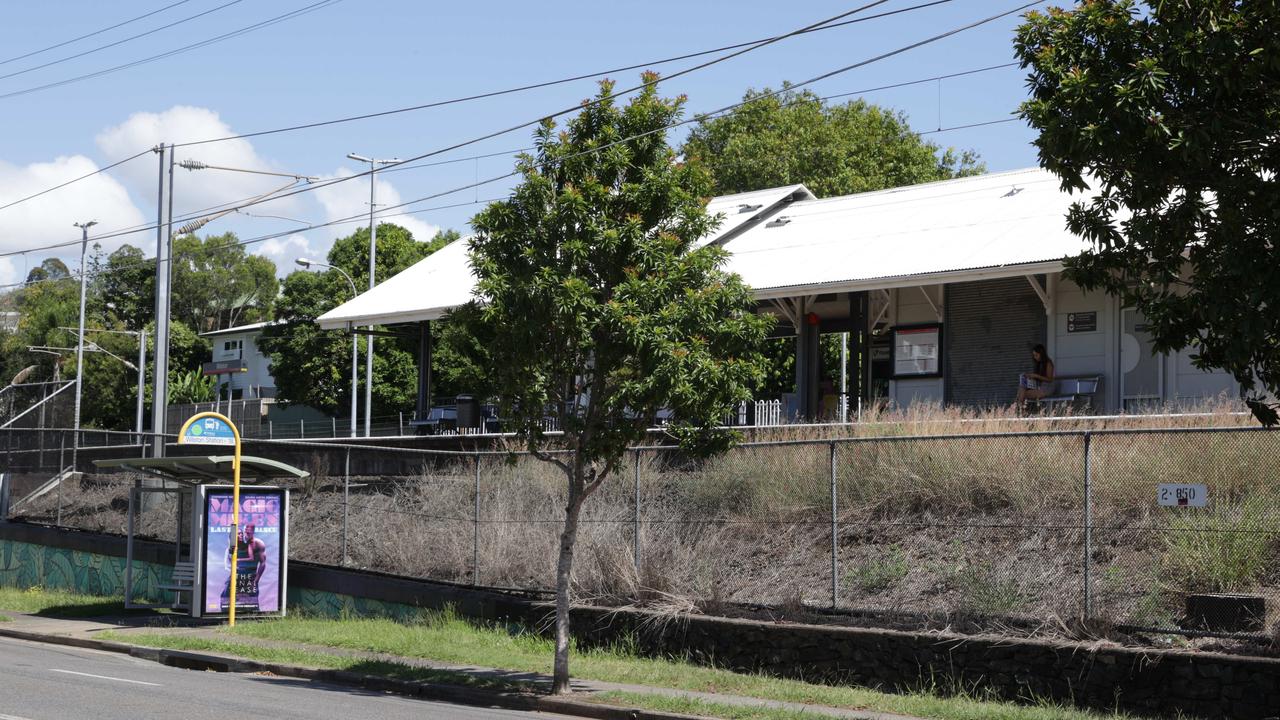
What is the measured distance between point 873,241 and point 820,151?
24.7 metres

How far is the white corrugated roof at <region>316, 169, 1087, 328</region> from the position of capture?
74.6 ft

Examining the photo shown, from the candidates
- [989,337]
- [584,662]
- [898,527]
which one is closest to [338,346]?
[989,337]

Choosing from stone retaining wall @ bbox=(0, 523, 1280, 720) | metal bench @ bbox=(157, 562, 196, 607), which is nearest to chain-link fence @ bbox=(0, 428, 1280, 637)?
stone retaining wall @ bbox=(0, 523, 1280, 720)

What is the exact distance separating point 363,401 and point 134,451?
22.5 metres

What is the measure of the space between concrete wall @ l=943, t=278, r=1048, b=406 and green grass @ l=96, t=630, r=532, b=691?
12229 millimetres

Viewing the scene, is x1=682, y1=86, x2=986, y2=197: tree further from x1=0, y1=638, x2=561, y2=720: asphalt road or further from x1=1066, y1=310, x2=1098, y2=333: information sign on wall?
x1=0, y1=638, x2=561, y2=720: asphalt road

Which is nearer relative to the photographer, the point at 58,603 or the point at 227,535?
the point at 227,535

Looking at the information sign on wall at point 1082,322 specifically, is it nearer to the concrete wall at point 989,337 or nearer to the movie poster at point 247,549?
the concrete wall at point 989,337

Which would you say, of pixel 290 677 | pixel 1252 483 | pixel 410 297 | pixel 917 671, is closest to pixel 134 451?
pixel 410 297

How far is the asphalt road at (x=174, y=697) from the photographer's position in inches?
464

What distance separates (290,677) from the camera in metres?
16.0

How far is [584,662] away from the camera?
16.1 metres

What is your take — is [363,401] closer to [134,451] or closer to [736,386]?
[134,451]

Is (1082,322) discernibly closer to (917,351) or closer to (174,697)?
(917,351)
